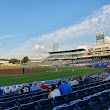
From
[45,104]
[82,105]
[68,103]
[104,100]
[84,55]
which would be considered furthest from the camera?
[84,55]

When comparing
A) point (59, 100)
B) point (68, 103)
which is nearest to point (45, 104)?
point (59, 100)

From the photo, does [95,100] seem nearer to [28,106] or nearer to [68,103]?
[68,103]

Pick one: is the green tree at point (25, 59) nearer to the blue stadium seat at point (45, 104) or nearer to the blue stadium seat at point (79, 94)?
the blue stadium seat at point (79, 94)

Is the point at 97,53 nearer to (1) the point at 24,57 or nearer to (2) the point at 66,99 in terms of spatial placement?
(1) the point at 24,57

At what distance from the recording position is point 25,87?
49.8 feet

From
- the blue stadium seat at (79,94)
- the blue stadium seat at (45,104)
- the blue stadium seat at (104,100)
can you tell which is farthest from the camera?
the blue stadium seat at (79,94)

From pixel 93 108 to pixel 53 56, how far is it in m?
150

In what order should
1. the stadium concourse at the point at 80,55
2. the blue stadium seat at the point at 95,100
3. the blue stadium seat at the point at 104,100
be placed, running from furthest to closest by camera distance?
the stadium concourse at the point at 80,55
the blue stadium seat at the point at 104,100
the blue stadium seat at the point at 95,100

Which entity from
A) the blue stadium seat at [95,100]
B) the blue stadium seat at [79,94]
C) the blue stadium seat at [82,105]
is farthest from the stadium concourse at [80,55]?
the blue stadium seat at [82,105]

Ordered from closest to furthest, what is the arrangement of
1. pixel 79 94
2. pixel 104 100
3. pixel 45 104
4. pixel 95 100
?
pixel 45 104, pixel 95 100, pixel 104 100, pixel 79 94

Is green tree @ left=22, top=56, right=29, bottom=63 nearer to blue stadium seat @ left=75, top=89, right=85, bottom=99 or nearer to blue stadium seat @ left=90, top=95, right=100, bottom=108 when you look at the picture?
blue stadium seat @ left=75, top=89, right=85, bottom=99

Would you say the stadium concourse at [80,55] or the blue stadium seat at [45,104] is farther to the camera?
the stadium concourse at [80,55]

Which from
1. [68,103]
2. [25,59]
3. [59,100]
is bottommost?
[68,103]

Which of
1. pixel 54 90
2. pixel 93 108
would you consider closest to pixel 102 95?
pixel 93 108
